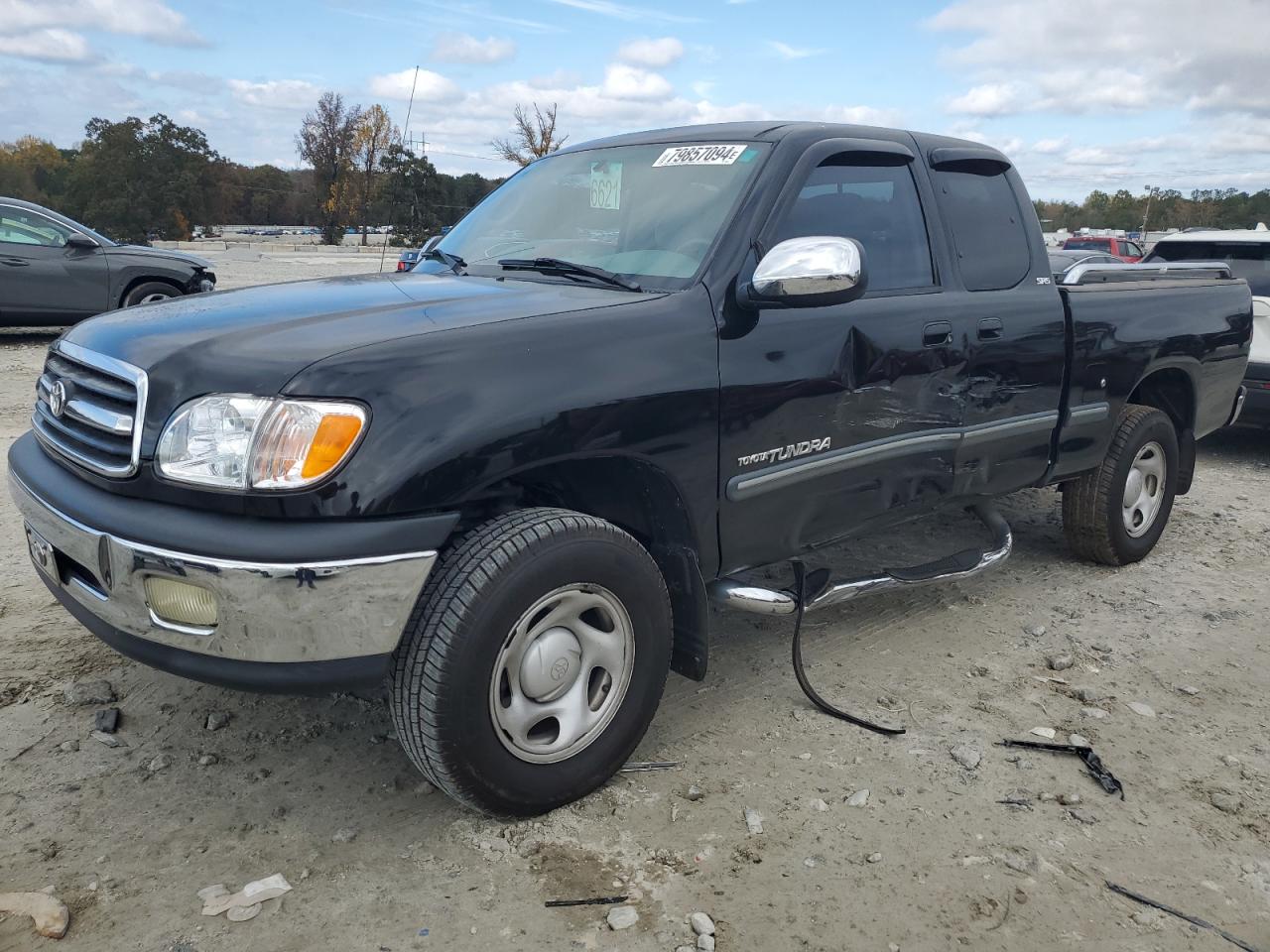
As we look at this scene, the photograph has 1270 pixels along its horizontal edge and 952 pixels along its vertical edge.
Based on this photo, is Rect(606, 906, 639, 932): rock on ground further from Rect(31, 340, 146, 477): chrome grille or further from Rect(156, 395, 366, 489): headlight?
Rect(31, 340, 146, 477): chrome grille

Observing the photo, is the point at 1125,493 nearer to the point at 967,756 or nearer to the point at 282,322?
the point at 967,756

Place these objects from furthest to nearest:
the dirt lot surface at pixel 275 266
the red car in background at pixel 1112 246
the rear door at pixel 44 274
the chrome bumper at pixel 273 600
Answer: the red car in background at pixel 1112 246 → the dirt lot surface at pixel 275 266 → the rear door at pixel 44 274 → the chrome bumper at pixel 273 600

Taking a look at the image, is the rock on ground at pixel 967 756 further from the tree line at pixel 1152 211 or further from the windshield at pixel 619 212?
the tree line at pixel 1152 211

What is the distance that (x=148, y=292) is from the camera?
1101 cm

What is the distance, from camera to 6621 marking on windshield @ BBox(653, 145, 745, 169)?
329 centimetres

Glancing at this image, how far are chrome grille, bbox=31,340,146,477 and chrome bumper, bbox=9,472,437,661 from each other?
21 cm

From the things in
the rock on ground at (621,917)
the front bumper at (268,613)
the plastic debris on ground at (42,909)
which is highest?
the front bumper at (268,613)

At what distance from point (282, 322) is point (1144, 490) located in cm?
424

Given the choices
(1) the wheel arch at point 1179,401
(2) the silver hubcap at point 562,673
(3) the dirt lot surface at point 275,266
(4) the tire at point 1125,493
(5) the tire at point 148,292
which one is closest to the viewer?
(2) the silver hubcap at point 562,673

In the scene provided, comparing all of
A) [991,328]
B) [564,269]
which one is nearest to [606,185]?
[564,269]

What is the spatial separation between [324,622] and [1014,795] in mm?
2006

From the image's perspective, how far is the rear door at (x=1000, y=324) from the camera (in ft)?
12.3

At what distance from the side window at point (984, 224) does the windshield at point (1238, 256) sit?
4.61m

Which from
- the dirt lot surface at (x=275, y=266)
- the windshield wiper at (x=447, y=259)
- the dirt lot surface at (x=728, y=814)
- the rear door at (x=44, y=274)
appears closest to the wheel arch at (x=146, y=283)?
the rear door at (x=44, y=274)
